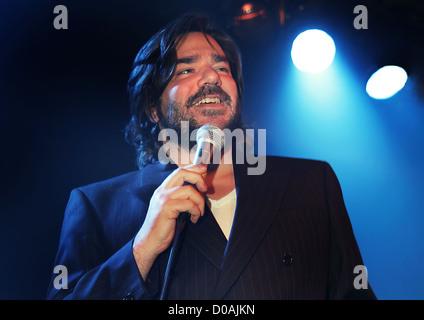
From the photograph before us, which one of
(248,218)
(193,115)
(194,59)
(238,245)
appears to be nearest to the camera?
(238,245)

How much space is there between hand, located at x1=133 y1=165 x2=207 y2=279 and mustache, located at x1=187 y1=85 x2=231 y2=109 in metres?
0.85

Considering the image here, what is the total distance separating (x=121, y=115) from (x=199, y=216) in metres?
1.23

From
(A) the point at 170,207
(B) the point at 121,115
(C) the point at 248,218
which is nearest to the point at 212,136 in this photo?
(A) the point at 170,207

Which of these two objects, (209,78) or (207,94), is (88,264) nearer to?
(207,94)

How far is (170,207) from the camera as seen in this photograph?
138 cm

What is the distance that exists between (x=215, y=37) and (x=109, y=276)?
1.74 metres

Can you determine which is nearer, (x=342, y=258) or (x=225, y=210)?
(x=342, y=258)

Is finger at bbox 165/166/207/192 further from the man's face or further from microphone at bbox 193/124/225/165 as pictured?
the man's face

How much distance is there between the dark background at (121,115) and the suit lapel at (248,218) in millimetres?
434

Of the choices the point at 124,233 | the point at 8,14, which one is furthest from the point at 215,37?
the point at 124,233

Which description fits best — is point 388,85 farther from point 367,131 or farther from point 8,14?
point 8,14

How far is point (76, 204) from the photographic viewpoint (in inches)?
80.4

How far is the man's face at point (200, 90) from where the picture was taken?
2.13 meters

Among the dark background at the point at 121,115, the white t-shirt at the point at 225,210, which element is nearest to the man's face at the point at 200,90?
the dark background at the point at 121,115
